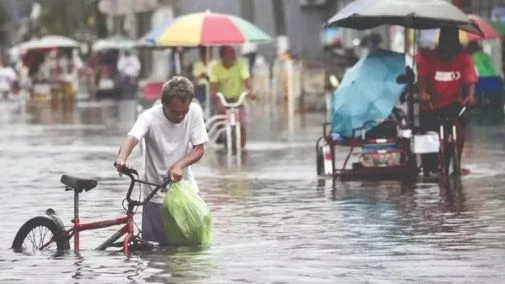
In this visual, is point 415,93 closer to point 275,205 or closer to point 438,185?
point 438,185

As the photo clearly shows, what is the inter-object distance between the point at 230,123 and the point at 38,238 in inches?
608

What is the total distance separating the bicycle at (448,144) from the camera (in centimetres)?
2353

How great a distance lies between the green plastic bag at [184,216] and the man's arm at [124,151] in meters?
0.46

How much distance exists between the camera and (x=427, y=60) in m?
23.8

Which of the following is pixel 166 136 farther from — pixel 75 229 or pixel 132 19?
pixel 132 19

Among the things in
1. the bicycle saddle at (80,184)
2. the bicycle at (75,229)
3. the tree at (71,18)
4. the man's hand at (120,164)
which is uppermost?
the man's hand at (120,164)

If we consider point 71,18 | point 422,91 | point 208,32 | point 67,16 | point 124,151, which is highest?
point 208,32

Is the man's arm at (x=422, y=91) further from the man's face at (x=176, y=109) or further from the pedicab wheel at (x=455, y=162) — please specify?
the man's face at (x=176, y=109)

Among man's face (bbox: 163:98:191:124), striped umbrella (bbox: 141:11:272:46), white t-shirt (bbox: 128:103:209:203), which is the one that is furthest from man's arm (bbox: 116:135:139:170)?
striped umbrella (bbox: 141:11:272:46)

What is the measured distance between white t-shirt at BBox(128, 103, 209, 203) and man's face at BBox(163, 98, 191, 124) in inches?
2.9

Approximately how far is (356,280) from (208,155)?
17.1 m

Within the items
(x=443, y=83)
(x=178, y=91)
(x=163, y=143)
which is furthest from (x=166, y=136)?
(x=443, y=83)

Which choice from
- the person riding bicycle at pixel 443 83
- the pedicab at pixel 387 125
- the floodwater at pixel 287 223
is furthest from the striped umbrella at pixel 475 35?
the pedicab at pixel 387 125

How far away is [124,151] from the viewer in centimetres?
1488
